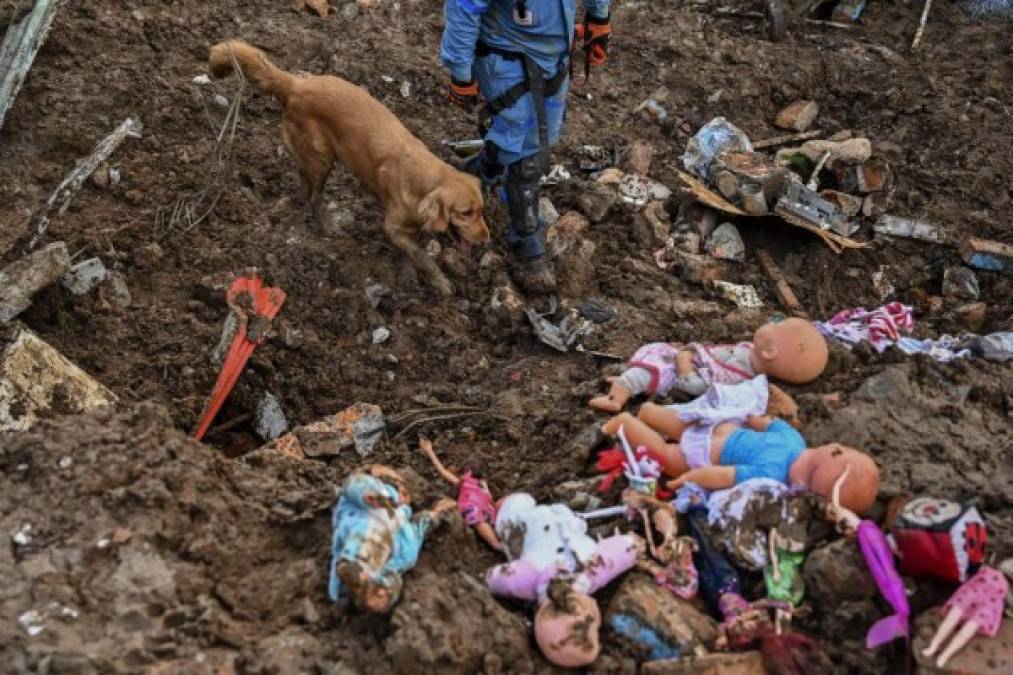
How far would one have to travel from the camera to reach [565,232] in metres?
6.51

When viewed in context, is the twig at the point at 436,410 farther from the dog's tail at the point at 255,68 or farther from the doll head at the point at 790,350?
the dog's tail at the point at 255,68

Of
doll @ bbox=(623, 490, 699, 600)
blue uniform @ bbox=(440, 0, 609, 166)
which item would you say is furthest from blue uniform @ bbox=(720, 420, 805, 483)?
blue uniform @ bbox=(440, 0, 609, 166)

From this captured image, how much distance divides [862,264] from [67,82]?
6.01 metres

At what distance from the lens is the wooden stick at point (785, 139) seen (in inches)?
292

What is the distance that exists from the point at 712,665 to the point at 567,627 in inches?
22.1

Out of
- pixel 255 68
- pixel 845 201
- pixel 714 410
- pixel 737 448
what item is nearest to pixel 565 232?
pixel 845 201

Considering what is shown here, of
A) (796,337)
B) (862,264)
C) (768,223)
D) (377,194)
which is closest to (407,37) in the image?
(377,194)

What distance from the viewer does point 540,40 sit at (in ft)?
17.8

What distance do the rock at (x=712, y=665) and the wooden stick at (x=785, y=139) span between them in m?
4.93

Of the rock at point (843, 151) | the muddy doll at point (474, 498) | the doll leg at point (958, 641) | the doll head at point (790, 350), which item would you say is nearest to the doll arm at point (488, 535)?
the muddy doll at point (474, 498)

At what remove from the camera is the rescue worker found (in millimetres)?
5293

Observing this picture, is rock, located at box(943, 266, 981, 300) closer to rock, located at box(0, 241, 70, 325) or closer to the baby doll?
the baby doll

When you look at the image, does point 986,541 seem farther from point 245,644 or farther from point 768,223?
point 768,223

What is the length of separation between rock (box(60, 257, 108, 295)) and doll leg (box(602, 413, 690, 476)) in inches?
132
